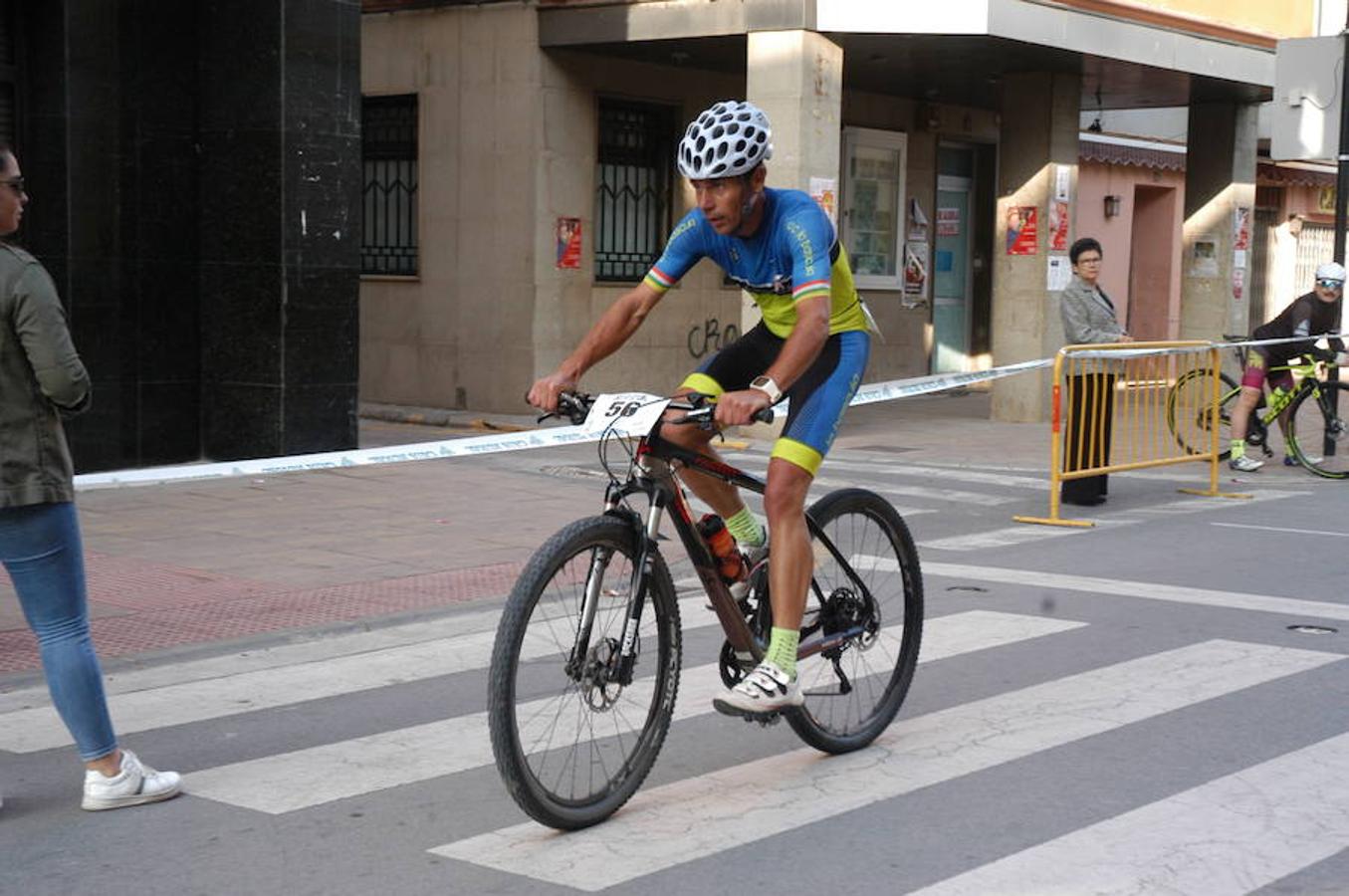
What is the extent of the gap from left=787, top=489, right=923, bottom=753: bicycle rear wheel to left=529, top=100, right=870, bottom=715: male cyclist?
0.32 meters

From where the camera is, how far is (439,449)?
21.9ft

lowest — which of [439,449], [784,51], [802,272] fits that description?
[439,449]

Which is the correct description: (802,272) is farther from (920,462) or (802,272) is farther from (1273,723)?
(920,462)

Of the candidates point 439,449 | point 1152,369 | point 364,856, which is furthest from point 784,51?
point 364,856

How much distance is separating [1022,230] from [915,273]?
14.0ft

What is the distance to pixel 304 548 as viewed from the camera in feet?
33.2

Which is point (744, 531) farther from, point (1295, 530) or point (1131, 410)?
point (1131, 410)

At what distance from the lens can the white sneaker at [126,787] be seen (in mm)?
5246

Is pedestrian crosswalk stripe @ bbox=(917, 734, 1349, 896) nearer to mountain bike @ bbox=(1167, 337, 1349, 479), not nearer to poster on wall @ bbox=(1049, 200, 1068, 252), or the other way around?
mountain bike @ bbox=(1167, 337, 1349, 479)

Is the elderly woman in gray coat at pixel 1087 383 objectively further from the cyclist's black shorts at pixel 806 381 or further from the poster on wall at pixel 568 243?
the poster on wall at pixel 568 243

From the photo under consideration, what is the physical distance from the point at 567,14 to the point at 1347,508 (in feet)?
29.9

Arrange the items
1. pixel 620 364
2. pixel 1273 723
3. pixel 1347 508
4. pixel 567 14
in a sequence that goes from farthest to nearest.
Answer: pixel 620 364, pixel 567 14, pixel 1347 508, pixel 1273 723

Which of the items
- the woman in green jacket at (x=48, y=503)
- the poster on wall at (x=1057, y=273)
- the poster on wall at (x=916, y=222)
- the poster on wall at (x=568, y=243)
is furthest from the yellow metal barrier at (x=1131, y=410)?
the poster on wall at (x=916, y=222)

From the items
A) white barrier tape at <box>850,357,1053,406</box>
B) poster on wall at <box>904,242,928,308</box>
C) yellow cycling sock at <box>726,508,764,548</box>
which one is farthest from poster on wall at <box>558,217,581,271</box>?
yellow cycling sock at <box>726,508,764,548</box>
